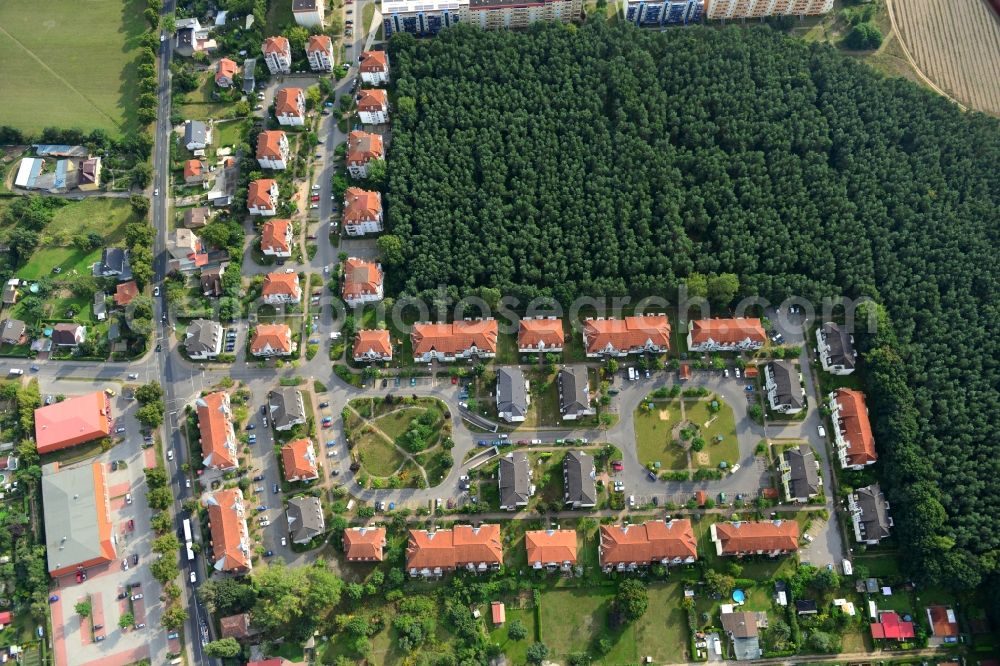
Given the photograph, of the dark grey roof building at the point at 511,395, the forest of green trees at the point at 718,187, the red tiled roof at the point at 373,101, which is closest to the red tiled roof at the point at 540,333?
the dark grey roof building at the point at 511,395

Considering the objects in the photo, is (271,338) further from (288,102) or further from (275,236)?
(288,102)

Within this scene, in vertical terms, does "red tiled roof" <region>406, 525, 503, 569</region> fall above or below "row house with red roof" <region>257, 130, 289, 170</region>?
below

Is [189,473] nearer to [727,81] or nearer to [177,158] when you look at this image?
[177,158]

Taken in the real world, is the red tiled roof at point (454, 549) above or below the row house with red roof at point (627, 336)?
below

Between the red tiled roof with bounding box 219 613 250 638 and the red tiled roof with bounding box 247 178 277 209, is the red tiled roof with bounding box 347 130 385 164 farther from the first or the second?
the red tiled roof with bounding box 219 613 250 638

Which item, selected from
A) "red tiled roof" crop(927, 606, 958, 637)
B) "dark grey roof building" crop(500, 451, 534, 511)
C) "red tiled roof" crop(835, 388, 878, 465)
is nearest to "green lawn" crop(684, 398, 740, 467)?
"red tiled roof" crop(835, 388, 878, 465)

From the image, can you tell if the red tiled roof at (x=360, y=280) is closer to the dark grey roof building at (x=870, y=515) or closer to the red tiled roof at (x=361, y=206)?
the red tiled roof at (x=361, y=206)
